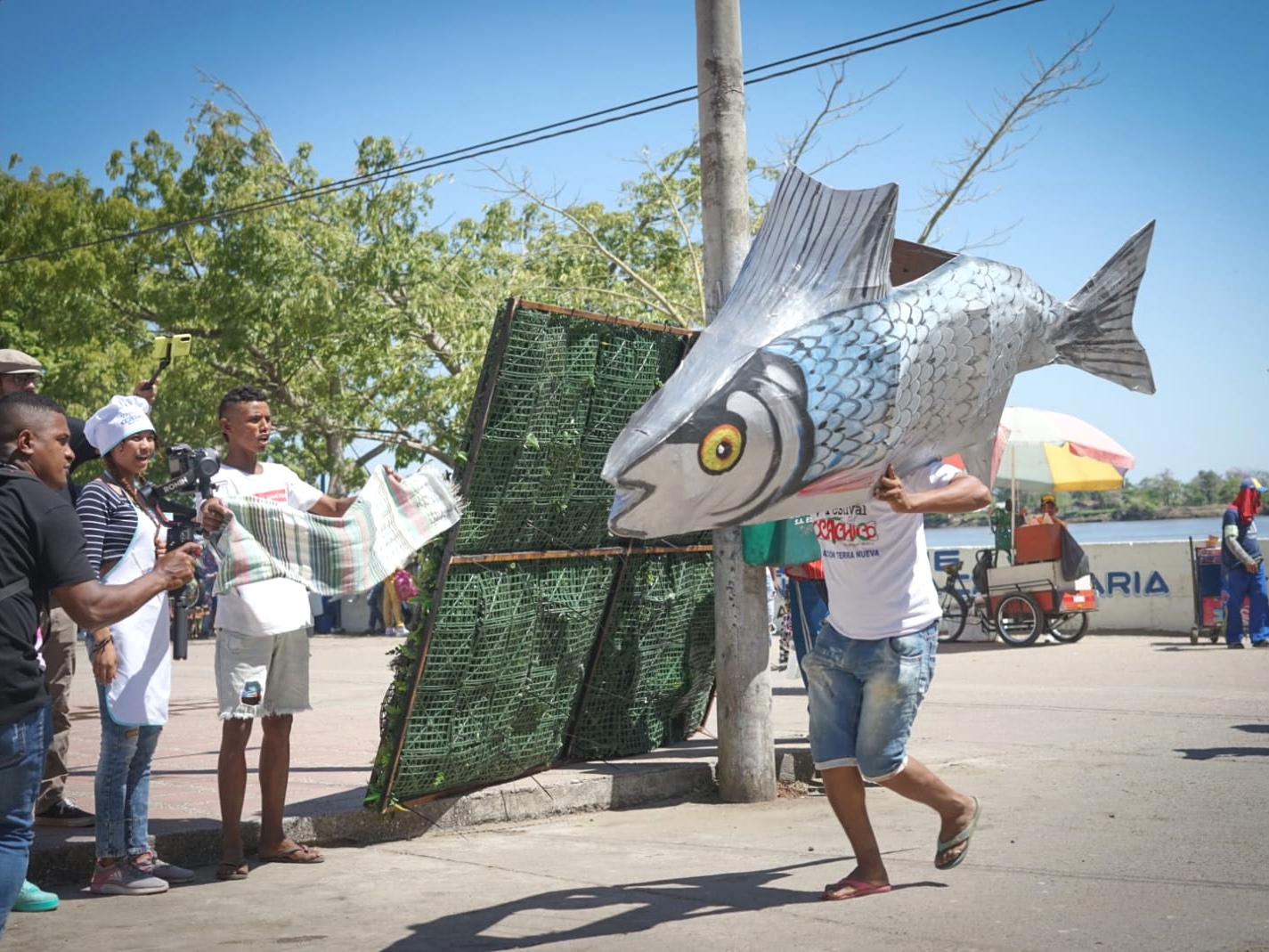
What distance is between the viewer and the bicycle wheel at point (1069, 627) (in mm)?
18203

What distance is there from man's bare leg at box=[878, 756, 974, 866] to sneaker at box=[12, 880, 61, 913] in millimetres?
3236

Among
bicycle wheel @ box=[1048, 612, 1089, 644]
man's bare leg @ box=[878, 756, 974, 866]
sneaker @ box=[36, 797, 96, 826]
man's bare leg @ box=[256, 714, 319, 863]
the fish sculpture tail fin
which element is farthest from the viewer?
bicycle wheel @ box=[1048, 612, 1089, 644]

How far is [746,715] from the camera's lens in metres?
7.24

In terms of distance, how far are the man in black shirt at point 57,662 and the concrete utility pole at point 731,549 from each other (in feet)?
10.2

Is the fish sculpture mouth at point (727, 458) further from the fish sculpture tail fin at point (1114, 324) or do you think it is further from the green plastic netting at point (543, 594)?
the green plastic netting at point (543, 594)

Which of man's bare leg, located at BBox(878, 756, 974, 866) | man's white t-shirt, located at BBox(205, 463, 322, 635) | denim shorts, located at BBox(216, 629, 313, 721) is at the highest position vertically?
man's white t-shirt, located at BBox(205, 463, 322, 635)

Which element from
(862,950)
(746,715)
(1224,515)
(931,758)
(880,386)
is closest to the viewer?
(880,386)

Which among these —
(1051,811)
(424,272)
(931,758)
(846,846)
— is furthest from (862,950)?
(424,272)

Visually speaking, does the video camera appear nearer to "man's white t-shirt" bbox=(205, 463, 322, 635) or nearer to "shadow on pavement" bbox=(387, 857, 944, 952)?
"man's white t-shirt" bbox=(205, 463, 322, 635)

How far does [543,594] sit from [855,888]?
254 centimetres

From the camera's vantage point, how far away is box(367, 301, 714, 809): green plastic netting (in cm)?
629

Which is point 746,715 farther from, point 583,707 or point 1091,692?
point 1091,692

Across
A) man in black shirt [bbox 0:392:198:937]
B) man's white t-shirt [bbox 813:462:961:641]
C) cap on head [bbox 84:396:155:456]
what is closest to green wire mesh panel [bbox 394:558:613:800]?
cap on head [bbox 84:396:155:456]

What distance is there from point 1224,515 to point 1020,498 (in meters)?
8.69
